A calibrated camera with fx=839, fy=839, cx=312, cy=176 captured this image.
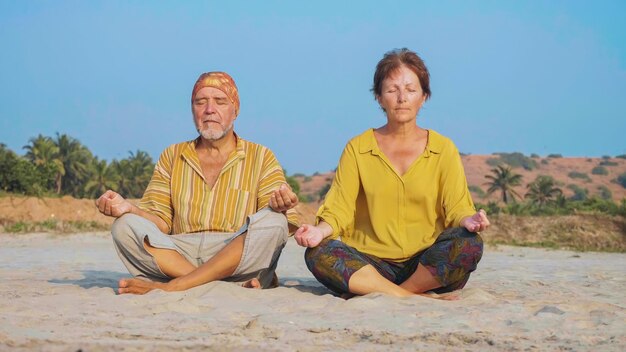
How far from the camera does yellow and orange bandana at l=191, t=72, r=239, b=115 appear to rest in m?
5.96

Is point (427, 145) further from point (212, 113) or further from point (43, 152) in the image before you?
point (43, 152)

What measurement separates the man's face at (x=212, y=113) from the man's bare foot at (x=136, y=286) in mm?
1112

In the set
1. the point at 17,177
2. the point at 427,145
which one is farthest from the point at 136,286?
the point at 17,177

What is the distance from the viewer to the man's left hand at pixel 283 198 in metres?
5.39

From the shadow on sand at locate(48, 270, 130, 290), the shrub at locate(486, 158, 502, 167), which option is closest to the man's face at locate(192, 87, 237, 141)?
the shadow on sand at locate(48, 270, 130, 290)

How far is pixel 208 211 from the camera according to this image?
19.3ft

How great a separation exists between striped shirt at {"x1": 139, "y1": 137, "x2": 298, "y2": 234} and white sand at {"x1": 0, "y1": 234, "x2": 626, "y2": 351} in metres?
0.54

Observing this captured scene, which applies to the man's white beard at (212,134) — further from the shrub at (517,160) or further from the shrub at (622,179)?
the shrub at (517,160)

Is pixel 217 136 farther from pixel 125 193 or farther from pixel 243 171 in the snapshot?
pixel 125 193

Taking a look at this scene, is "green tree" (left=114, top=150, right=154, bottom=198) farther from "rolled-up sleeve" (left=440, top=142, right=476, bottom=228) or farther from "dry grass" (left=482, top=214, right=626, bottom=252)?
"rolled-up sleeve" (left=440, top=142, right=476, bottom=228)

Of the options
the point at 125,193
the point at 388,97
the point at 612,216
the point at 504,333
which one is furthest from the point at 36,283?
the point at 125,193

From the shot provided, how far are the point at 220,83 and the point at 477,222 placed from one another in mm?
2075

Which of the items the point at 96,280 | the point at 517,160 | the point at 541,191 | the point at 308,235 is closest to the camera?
the point at 308,235

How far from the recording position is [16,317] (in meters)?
4.44
